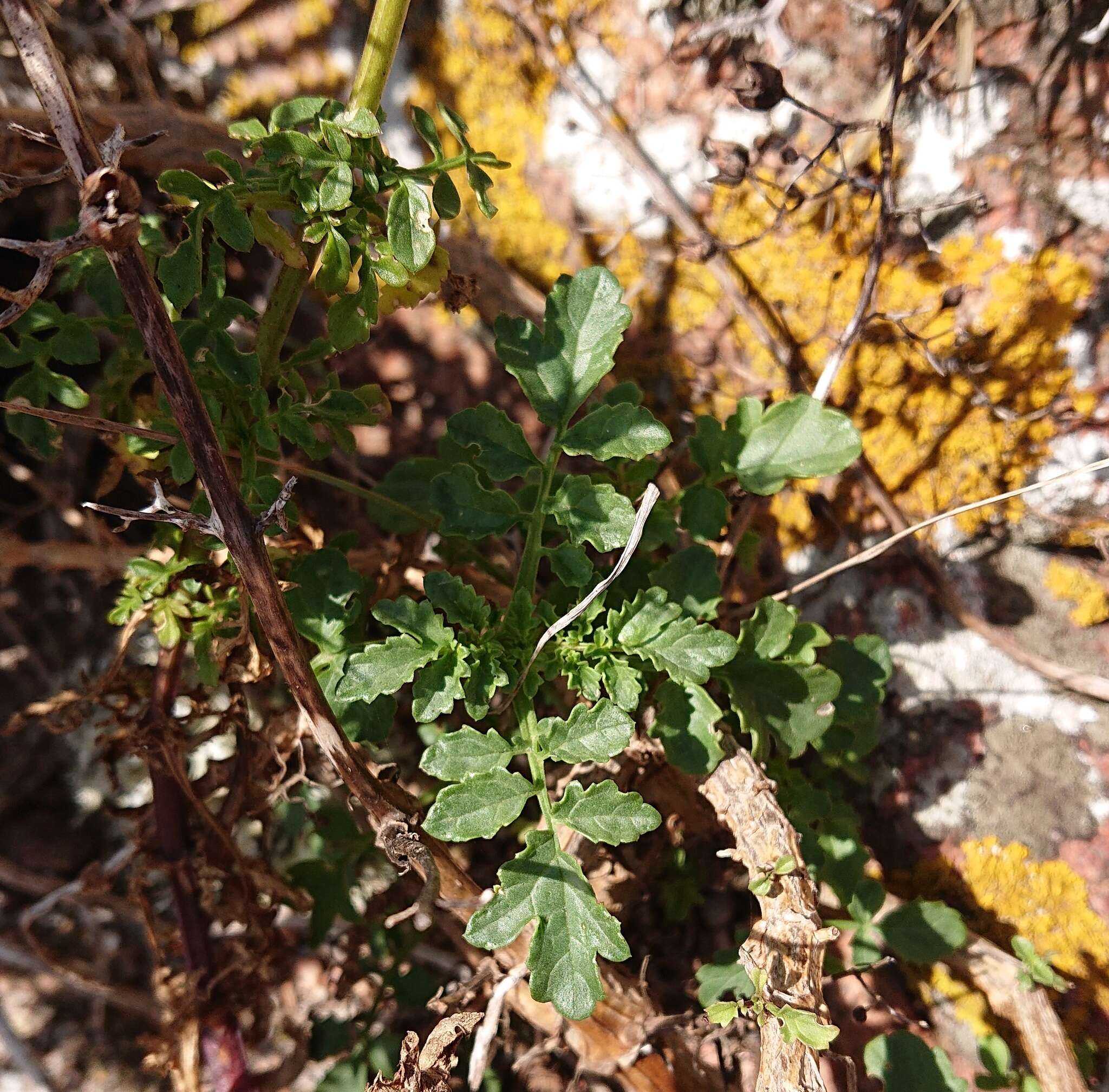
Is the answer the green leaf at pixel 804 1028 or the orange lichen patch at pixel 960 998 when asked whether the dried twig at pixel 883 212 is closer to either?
the green leaf at pixel 804 1028

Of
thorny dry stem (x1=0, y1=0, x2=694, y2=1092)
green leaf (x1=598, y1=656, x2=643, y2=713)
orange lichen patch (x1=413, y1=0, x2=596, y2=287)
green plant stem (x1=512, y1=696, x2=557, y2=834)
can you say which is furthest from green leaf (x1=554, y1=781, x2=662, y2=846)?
orange lichen patch (x1=413, y1=0, x2=596, y2=287)

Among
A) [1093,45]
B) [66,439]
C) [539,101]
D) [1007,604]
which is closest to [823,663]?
[1007,604]

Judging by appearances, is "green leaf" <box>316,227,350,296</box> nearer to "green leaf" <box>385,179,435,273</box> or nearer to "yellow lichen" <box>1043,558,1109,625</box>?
"green leaf" <box>385,179,435,273</box>

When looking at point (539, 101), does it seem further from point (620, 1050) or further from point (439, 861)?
point (620, 1050)

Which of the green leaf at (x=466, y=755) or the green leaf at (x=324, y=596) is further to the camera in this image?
the green leaf at (x=324, y=596)

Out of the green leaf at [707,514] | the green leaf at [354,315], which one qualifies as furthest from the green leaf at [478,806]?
the green leaf at [354,315]

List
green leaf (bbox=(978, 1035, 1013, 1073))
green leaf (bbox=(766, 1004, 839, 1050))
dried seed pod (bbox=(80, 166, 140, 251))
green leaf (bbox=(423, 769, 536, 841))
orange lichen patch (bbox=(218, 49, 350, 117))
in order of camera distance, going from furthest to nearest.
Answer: orange lichen patch (bbox=(218, 49, 350, 117)) < green leaf (bbox=(978, 1035, 1013, 1073)) < green leaf (bbox=(423, 769, 536, 841)) < green leaf (bbox=(766, 1004, 839, 1050)) < dried seed pod (bbox=(80, 166, 140, 251))
